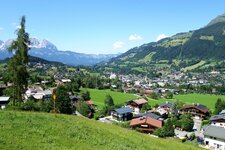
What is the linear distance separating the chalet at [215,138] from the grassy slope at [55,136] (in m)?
39.8

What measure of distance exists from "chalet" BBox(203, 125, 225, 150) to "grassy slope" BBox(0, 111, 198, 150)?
3983 centimetres

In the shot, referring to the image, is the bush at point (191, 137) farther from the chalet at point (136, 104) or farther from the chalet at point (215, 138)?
the chalet at point (136, 104)

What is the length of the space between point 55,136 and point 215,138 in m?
51.1

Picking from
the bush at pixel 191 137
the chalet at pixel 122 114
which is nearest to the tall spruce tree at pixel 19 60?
the bush at pixel 191 137

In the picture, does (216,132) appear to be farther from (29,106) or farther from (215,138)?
(29,106)

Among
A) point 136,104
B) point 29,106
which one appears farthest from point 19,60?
point 136,104

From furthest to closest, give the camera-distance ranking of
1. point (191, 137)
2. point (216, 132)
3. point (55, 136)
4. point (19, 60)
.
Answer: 1. point (191, 137)
2. point (216, 132)
3. point (19, 60)
4. point (55, 136)

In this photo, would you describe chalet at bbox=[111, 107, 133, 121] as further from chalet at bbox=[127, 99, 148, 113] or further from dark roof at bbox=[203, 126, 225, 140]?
dark roof at bbox=[203, 126, 225, 140]

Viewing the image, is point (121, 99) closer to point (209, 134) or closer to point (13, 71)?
point (209, 134)

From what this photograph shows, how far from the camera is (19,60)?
40125 millimetres

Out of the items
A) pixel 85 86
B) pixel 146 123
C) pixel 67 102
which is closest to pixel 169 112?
pixel 146 123

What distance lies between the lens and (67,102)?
70188 mm

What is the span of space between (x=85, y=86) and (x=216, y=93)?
7810 centimetres

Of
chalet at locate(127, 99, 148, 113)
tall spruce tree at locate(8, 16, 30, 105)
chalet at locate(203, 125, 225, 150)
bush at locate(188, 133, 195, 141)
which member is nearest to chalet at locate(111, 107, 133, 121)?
chalet at locate(127, 99, 148, 113)
